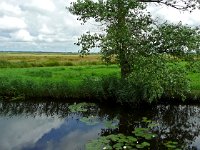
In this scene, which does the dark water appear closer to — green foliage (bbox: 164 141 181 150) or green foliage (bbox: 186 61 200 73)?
green foliage (bbox: 164 141 181 150)

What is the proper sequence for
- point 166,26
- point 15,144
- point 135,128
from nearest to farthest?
point 15,144 < point 135,128 < point 166,26

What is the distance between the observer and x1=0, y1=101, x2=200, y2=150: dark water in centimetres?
2147

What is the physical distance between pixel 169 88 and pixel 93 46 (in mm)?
6772

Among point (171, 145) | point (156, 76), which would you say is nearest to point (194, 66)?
point (156, 76)

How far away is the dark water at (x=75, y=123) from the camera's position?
21.5m

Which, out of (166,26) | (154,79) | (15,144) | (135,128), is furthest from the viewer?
(166,26)

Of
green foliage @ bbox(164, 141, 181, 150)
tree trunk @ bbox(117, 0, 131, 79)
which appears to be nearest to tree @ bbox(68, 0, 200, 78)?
tree trunk @ bbox(117, 0, 131, 79)

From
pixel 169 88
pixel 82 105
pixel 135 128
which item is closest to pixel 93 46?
pixel 82 105

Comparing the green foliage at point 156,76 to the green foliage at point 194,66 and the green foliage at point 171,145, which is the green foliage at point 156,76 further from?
the green foliage at point 171,145

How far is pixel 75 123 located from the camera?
84.5 feet

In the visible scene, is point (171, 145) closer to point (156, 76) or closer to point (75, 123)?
point (156, 76)

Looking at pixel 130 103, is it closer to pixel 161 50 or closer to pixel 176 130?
pixel 161 50

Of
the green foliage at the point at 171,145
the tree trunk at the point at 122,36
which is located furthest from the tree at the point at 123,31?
the green foliage at the point at 171,145

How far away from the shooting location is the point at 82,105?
2989 cm
